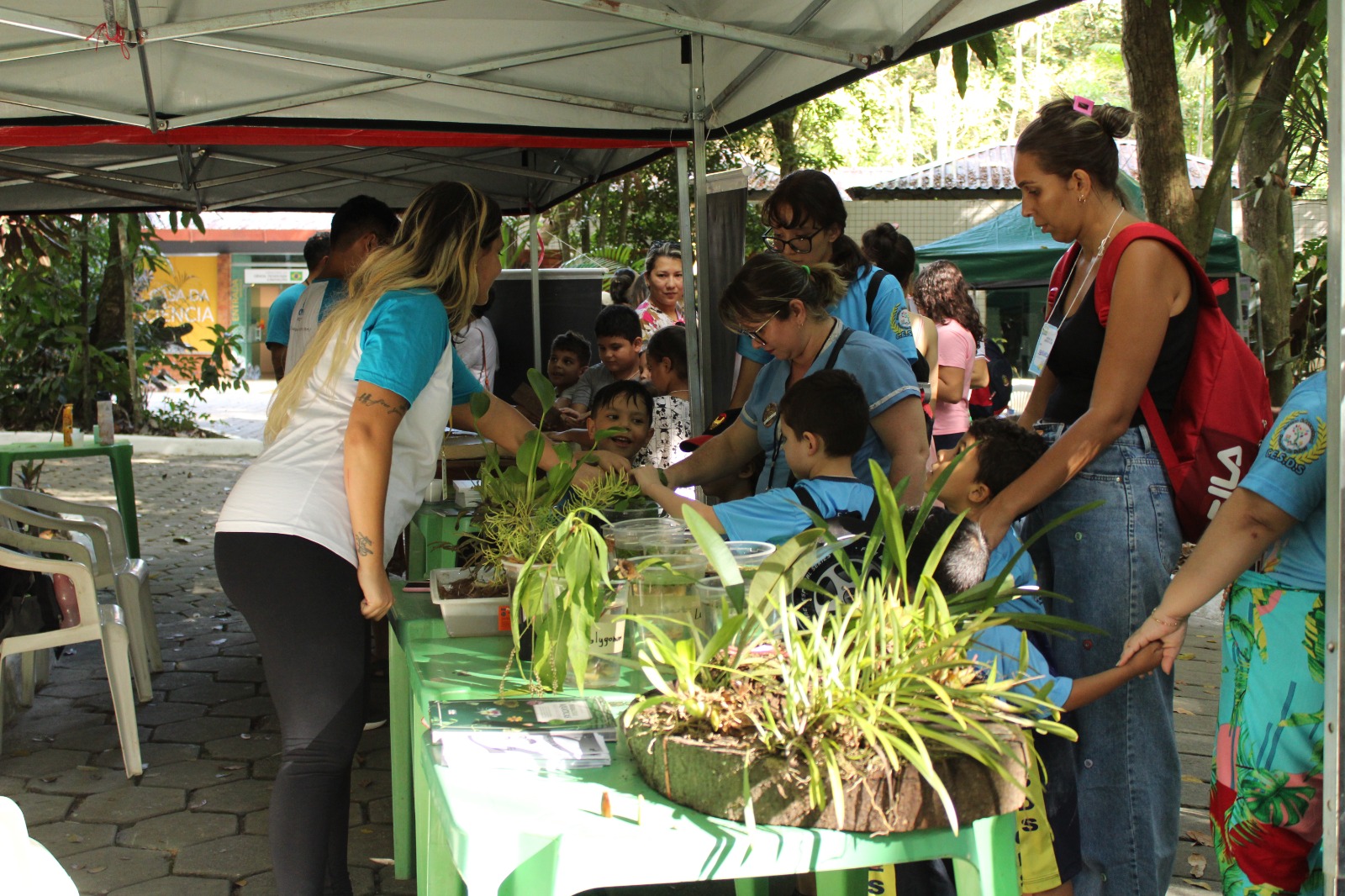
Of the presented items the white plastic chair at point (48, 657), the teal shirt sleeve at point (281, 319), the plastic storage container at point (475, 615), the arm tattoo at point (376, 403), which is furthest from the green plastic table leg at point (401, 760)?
the teal shirt sleeve at point (281, 319)

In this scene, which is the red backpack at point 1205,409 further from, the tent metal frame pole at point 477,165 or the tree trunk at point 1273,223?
the tree trunk at point 1273,223

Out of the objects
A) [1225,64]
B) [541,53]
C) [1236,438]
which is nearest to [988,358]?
[1225,64]

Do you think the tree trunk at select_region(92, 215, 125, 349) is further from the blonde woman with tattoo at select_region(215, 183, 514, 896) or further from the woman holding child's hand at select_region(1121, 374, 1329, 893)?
the woman holding child's hand at select_region(1121, 374, 1329, 893)

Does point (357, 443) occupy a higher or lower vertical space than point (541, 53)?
lower

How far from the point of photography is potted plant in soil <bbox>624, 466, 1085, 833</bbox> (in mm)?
1140

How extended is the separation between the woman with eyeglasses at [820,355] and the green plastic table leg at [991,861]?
1.32 metres

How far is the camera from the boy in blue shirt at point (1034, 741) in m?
1.75

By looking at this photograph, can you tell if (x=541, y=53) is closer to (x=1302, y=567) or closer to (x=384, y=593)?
(x=384, y=593)

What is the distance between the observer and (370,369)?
6.38ft

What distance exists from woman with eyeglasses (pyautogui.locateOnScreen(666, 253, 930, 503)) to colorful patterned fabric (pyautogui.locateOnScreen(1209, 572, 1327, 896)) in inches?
35.2

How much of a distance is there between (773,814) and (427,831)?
65 centimetres

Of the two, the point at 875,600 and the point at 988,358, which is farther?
the point at 988,358

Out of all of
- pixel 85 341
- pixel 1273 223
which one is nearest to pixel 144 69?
pixel 1273 223

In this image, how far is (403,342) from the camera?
1.97 m
